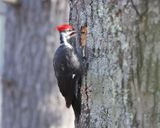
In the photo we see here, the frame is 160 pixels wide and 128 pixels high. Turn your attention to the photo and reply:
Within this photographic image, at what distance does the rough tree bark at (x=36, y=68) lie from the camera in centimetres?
462

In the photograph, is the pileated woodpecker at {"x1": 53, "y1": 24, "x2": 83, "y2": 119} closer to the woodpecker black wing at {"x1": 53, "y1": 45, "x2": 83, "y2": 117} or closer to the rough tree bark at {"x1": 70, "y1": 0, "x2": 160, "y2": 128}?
the woodpecker black wing at {"x1": 53, "y1": 45, "x2": 83, "y2": 117}

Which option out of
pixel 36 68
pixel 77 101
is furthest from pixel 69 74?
pixel 36 68

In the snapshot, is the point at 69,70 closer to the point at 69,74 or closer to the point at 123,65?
the point at 69,74

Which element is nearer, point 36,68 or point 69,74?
point 69,74

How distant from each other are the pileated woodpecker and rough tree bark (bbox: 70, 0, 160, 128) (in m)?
0.16

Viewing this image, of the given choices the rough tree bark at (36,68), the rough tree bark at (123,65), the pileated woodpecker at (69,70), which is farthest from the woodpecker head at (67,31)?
the rough tree bark at (36,68)

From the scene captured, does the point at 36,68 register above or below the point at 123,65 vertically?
below

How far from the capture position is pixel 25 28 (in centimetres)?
470

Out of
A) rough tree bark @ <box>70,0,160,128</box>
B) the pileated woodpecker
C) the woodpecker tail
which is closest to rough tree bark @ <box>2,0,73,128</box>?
the pileated woodpecker

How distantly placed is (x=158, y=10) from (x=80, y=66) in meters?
0.63

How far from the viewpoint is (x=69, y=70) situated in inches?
110

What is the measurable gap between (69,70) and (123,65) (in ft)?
2.20

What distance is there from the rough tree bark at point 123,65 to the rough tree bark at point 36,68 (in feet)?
7.16

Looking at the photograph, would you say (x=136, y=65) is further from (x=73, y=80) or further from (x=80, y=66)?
(x=73, y=80)
